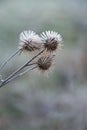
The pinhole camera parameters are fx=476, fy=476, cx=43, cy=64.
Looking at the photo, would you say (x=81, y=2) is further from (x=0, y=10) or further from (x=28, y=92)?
(x=28, y=92)

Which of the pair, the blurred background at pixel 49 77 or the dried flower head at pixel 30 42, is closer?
the dried flower head at pixel 30 42

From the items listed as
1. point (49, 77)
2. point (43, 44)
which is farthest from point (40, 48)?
point (49, 77)

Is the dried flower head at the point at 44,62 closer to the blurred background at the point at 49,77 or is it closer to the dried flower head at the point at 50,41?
the dried flower head at the point at 50,41

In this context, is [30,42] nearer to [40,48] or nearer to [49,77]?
[40,48]

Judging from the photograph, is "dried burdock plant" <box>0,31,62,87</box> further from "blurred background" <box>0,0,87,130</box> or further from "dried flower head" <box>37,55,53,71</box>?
"blurred background" <box>0,0,87,130</box>

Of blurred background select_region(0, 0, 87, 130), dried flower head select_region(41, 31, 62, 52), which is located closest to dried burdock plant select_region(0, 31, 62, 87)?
dried flower head select_region(41, 31, 62, 52)

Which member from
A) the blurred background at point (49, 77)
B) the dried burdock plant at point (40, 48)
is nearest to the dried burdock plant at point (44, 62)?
the dried burdock plant at point (40, 48)
